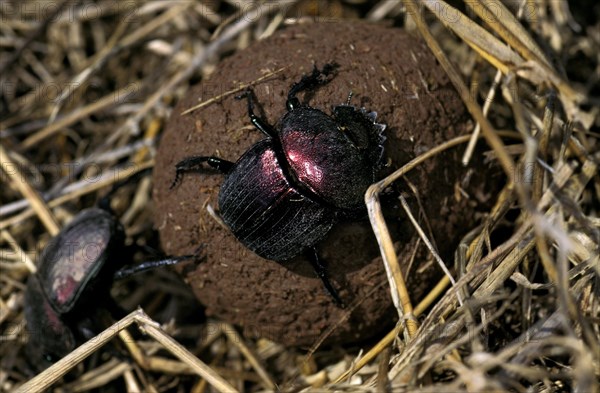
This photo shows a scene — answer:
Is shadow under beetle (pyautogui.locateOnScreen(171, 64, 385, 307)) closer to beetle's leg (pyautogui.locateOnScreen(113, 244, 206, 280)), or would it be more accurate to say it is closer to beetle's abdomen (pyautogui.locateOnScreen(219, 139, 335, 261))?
beetle's abdomen (pyautogui.locateOnScreen(219, 139, 335, 261))

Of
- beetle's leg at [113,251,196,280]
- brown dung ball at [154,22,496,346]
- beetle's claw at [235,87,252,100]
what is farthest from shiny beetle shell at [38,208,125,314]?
beetle's claw at [235,87,252,100]

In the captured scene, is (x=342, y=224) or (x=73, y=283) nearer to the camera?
(x=342, y=224)

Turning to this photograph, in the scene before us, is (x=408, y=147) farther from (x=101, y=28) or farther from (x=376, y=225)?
(x=101, y=28)

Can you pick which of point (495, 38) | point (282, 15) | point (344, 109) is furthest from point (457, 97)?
point (282, 15)

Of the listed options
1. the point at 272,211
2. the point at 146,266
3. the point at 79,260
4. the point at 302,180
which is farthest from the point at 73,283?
the point at 302,180

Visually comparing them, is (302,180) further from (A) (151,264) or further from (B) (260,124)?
(A) (151,264)

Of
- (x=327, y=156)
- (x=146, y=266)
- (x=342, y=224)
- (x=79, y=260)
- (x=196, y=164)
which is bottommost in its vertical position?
(x=79, y=260)

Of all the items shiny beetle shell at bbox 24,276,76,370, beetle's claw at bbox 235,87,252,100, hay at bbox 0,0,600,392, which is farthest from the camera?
shiny beetle shell at bbox 24,276,76,370
